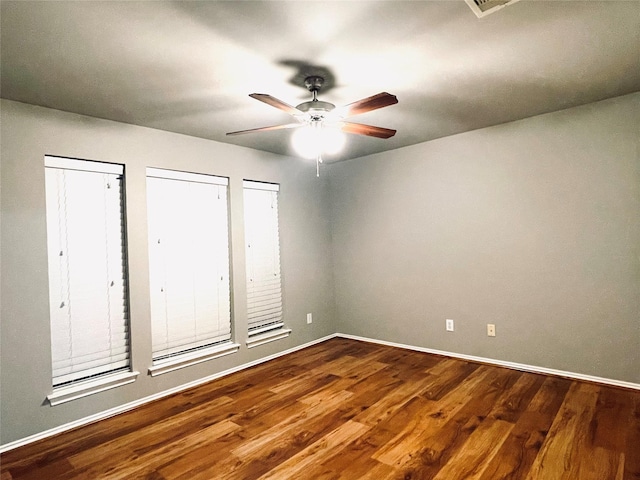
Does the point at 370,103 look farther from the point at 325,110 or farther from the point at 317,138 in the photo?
the point at 317,138

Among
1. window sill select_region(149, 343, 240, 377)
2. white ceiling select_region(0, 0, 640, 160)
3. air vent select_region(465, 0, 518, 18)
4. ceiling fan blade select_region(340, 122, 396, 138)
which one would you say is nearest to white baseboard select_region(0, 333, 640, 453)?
window sill select_region(149, 343, 240, 377)

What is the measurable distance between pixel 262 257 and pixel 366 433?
7.35ft

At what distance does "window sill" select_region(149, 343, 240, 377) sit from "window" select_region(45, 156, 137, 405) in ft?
0.67

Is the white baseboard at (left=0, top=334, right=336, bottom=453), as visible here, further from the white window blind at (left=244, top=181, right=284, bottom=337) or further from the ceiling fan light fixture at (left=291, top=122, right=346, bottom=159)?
the ceiling fan light fixture at (left=291, top=122, right=346, bottom=159)

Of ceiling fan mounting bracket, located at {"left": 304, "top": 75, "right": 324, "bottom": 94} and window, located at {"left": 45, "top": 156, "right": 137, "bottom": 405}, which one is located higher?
ceiling fan mounting bracket, located at {"left": 304, "top": 75, "right": 324, "bottom": 94}

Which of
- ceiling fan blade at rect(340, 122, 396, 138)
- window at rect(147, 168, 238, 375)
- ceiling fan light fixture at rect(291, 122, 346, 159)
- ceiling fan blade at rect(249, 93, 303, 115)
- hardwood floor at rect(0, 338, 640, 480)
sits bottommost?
hardwood floor at rect(0, 338, 640, 480)

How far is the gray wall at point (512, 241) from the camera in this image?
298 centimetres

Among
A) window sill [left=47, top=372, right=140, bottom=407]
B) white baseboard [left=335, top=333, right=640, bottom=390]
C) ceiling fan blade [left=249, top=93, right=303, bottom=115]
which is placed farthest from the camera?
white baseboard [left=335, top=333, right=640, bottom=390]

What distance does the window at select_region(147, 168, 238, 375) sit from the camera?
3254 millimetres

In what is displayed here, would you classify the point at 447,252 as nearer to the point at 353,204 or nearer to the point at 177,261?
the point at 353,204

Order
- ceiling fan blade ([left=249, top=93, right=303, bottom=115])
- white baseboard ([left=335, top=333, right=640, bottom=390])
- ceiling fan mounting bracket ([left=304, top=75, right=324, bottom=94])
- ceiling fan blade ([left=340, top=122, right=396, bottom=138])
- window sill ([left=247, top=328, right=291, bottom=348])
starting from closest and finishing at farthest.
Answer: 1. ceiling fan blade ([left=249, top=93, right=303, bottom=115])
2. ceiling fan mounting bracket ([left=304, top=75, right=324, bottom=94])
3. ceiling fan blade ([left=340, top=122, right=396, bottom=138])
4. white baseboard ([left=335, top=333, right=640, bottom=390])
5. window sill ([left=247, top=328, right=291, bottom=348])

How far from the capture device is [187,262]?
3469mm

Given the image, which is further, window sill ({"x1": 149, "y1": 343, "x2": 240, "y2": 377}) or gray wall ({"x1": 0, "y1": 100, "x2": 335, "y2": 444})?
window sill ({"x1": 149, "y1": 343, "x2": 240, "y2": 377})

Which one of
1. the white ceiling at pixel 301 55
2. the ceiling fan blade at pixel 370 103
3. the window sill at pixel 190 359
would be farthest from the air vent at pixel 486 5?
the window sill at pixel 190 359
